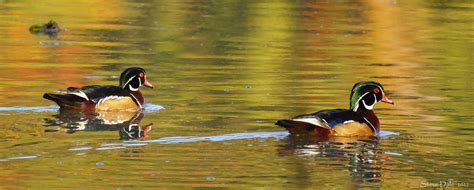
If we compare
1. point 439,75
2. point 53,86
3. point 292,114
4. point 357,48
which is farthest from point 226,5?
point 292,114

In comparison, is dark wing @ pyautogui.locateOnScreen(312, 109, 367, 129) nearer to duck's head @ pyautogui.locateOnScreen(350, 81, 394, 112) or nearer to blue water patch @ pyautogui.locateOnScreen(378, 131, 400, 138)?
blue water patch @ pyautogui.locateOnScreen(378, 131, 400, 138)

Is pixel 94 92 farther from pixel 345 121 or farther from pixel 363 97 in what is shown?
pixel 345 121

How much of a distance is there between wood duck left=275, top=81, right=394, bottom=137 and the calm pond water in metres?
0.14

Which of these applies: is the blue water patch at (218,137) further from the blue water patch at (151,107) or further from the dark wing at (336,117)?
the blue water patch at (151,107)

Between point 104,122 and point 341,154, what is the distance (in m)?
3.55

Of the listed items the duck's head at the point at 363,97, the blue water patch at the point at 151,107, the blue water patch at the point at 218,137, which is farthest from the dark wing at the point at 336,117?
the blue water patch at the point at 151,107

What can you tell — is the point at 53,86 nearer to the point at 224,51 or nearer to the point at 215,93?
the point at 215,93

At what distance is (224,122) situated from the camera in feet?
51.1

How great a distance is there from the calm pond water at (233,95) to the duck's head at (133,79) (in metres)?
0.41

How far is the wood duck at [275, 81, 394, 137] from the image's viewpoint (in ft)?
47.3

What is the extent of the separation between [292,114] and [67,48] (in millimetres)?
8823

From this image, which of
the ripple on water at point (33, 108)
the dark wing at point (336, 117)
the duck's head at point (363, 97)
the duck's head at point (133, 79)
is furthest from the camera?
the duck's head at point (133, 79)

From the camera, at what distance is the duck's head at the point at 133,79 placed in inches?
709

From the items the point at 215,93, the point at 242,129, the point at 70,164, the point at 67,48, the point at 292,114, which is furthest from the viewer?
the point at 67,48
